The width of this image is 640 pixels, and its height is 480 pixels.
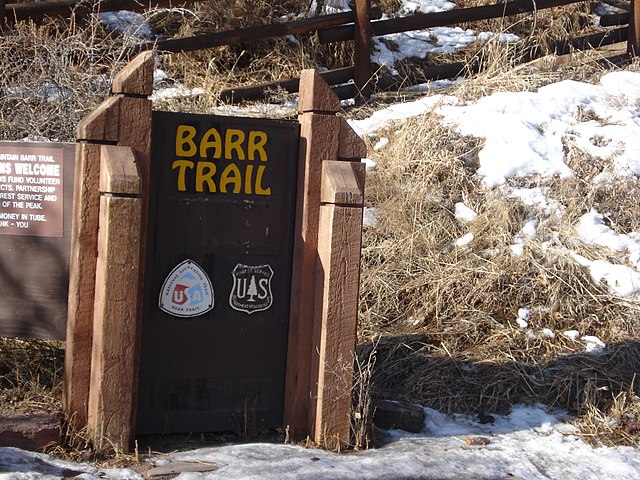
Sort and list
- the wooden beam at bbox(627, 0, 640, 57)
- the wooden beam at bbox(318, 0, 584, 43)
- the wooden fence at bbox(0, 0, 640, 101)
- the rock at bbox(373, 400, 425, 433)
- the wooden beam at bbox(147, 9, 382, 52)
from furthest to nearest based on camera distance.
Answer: the wooden beam at bbox(627, 0, 640, 57)
the wooden beam at bbox(318, 0, 584, 43)
the wooden beam at bbox(147, 9, 382, 52)
the wooden fence at bbox(0, 0, 640, 101)
the rock at bbox(373, 400, 425, 433)

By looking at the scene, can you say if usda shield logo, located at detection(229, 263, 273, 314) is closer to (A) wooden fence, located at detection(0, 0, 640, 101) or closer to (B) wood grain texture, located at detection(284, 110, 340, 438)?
(B) wood grain texture, located at detection(284, 110, 340, 438)

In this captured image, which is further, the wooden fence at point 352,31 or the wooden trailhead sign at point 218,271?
the wooden fence at point 352,31

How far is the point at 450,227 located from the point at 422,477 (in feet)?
11.1

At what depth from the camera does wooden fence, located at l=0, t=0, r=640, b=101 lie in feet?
28.6

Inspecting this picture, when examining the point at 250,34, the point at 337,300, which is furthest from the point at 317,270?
the point at 250,34

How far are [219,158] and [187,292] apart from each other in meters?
A: 0.78

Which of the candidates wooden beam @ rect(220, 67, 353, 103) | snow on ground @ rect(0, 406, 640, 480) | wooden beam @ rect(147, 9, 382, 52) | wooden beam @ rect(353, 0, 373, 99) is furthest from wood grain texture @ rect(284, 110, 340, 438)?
wooden beam @ rect(353, 0, 373, 99)

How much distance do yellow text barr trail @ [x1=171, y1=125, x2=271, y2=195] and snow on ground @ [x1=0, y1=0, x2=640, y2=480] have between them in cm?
146

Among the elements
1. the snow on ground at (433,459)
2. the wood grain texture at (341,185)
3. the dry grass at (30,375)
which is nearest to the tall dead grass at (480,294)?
the snow on ground at (433,459)

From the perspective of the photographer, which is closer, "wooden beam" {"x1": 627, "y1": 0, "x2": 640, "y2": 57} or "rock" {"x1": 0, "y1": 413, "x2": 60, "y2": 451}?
"rock" {"x1": 0, "y1": 413, "x2": 60, "y2": 451}

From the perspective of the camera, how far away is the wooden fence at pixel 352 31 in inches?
343

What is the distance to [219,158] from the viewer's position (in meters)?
4.87

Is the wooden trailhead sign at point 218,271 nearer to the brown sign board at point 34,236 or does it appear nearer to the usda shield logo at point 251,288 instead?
the usda shield logo at point 251,288

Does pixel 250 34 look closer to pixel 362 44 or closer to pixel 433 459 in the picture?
pixel 362 44
